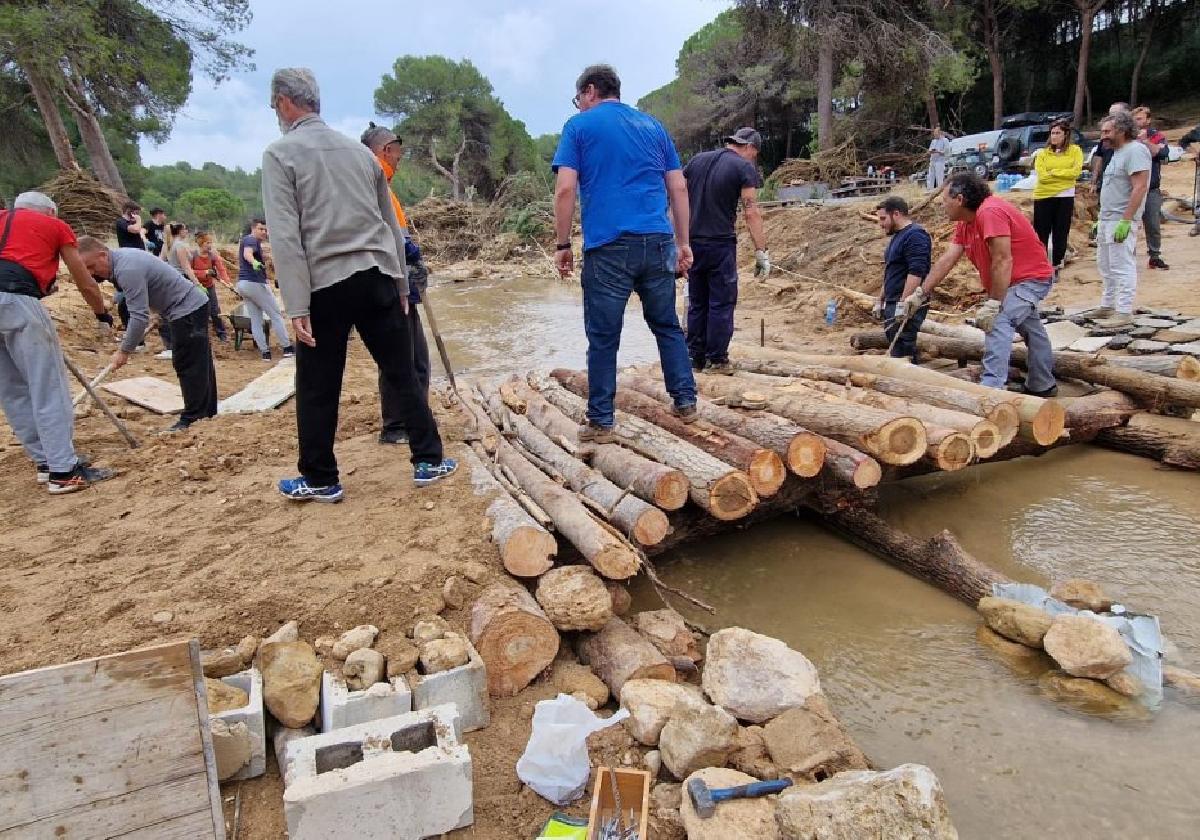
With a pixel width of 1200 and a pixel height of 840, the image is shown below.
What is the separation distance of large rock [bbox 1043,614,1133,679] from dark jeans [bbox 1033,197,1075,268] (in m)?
6.86

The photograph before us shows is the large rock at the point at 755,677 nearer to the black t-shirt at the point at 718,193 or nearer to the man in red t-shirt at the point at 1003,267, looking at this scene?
the black t-shirt at the point at 718,193

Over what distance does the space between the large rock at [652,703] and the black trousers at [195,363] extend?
5015 millimetres

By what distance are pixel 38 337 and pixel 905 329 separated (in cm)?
681

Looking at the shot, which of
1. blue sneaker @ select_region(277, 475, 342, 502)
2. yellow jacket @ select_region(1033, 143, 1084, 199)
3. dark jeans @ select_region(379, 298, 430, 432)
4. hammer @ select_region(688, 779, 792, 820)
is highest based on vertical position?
yellow jacket @ select_region(1033, 143, 1084, 199)

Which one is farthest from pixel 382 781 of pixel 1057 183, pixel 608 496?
pixel 1057 183

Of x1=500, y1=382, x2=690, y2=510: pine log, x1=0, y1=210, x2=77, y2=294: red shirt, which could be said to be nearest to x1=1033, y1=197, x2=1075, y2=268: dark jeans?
x1=500, y1=382, x2=690, y2=510: pine log

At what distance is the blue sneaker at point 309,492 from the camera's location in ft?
12.0

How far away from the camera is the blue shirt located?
3.60 metres

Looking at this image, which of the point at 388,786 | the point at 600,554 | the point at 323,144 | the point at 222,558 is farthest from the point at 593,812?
the point at 323,144

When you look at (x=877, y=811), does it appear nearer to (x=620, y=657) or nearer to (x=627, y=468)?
(x=620, y=657)

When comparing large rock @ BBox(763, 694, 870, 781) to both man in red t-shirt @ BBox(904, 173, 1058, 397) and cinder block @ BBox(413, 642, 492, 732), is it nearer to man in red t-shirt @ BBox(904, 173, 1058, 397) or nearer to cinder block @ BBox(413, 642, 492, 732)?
cinder block @ BBox(413, 642, 492, 732)

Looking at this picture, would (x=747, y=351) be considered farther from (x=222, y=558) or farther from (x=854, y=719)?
(x=222, y=558)

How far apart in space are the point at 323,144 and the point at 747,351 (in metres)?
4.27

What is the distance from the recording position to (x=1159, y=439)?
14.8ft
